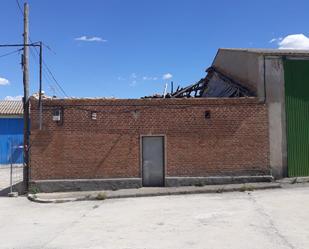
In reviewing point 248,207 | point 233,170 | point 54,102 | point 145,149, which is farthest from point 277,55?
point 54,102

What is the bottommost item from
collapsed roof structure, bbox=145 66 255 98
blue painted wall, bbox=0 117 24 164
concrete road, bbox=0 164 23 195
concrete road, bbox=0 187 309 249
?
concrete road, bbox=0 187 309 249

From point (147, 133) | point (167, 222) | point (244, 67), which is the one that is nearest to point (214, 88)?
point (244, 67)

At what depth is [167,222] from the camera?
11.9 metres

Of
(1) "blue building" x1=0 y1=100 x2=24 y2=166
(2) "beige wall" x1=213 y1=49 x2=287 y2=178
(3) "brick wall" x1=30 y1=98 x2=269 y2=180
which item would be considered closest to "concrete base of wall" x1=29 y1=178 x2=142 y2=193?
(3) "brick wall" x1=30 y1=98 x2=269 y2=180

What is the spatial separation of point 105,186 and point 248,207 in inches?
272

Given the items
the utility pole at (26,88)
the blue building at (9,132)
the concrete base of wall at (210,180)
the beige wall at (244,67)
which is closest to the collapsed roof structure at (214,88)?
the beige wall at (244,67)

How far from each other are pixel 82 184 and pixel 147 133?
11.1ft

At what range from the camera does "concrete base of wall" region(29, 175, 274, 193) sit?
18484mm

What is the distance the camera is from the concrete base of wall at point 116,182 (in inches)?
728

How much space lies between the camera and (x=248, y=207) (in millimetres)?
13641

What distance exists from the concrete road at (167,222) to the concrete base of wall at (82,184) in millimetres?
1628

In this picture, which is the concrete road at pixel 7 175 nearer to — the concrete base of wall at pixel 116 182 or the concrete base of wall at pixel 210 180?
the concrete base of wall at pixel 116 182

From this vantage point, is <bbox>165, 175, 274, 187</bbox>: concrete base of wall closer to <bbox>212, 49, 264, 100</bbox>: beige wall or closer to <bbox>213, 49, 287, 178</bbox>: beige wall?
<bbox>213, 49, 287, 178</bbox>: beige wall

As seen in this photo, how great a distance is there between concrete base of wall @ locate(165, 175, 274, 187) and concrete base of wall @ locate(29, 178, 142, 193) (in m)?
1.36
